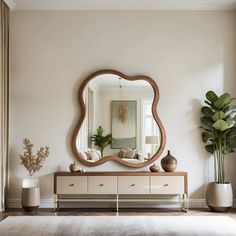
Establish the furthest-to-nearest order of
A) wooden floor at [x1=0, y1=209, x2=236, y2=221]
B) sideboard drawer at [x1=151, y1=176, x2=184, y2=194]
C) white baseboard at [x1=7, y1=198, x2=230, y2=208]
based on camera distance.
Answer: white baseboard at [x1=7, y1=198, x2=230, y2=208], sideboard drawer at [x1=151, y1=176, x2=184, y2=194], wooden floor at [x1=0, y1=209, x2=236, y2=221]

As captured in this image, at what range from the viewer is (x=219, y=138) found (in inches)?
220

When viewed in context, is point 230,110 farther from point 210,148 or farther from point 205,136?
point 210,148

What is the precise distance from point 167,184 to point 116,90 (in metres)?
1.61

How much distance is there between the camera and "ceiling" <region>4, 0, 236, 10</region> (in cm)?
570

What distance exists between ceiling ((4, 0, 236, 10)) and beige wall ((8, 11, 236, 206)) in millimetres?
99

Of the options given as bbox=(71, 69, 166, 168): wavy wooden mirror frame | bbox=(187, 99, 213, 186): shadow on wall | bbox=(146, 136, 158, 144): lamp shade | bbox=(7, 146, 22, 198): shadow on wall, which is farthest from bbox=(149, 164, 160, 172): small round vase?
bbox=(7, 146, 22, 198): shadow on wall

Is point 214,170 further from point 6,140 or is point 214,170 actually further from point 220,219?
point 6,140

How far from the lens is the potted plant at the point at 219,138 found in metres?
5.42

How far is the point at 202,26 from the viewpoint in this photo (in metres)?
5.95

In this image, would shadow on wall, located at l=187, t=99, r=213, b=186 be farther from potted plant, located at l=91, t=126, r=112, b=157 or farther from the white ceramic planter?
potted plant, located at l=91, t=126, r=112, b=157

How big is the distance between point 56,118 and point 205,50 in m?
2.53

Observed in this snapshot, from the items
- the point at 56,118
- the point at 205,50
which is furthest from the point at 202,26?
the point at 56,118

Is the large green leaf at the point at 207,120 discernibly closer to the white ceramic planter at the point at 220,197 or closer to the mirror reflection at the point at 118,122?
the mirror reflection at the point at 118,122

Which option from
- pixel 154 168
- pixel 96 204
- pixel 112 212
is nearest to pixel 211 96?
pixel 154 168
